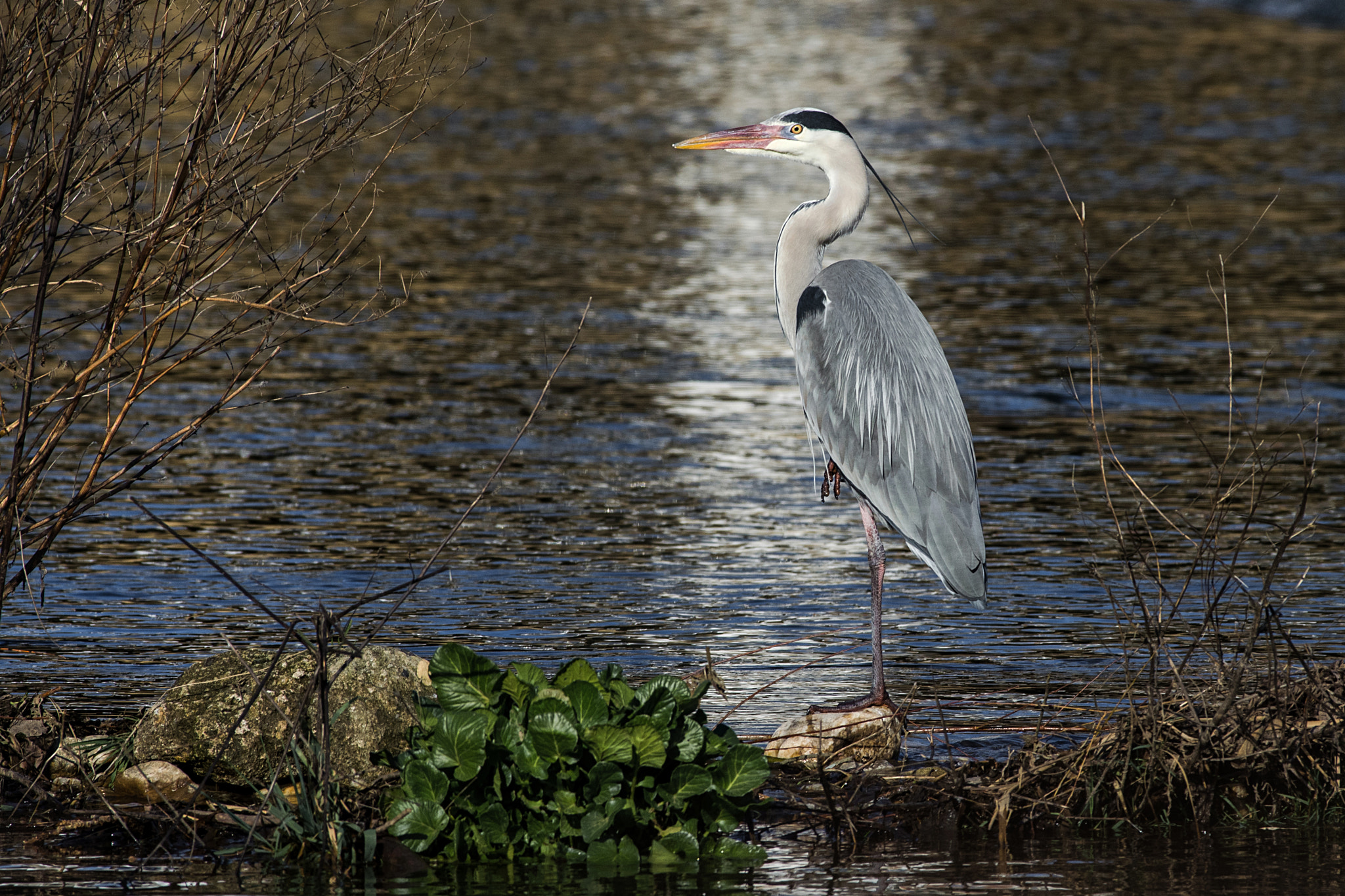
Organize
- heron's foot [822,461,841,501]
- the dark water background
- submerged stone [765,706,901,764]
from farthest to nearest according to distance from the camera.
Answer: the dark water background
heron's foot [822,461,841,501]
submerged stone [765,706,901,764]

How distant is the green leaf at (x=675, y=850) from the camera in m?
5.42

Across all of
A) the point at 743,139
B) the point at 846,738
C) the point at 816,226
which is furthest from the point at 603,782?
the point at 743,139

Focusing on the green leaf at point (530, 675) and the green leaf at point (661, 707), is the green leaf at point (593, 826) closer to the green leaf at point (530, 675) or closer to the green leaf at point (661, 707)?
the green leaf at point (661, 707)

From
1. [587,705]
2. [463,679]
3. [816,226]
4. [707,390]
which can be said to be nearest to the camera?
[587,705]

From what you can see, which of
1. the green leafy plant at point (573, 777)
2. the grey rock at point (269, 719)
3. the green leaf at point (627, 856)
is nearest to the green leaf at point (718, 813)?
the green leafy plant at point (573, 777)

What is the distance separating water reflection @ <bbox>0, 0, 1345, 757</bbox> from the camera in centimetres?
771

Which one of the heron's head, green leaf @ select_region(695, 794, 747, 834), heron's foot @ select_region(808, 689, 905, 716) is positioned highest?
the heron's head

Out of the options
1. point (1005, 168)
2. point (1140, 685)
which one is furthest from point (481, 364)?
point (1005, 168)

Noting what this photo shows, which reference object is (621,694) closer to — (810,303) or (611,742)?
(611,742)

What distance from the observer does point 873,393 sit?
22.0 ft

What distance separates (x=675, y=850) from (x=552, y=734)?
53cm

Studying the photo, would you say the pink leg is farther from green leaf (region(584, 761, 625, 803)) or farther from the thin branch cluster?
the thin branch cluster

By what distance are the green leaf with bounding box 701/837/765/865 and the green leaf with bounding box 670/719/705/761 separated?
27 cm

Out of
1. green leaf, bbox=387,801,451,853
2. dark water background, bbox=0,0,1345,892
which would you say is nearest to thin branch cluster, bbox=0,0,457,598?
dark water background, bbox=0,0,1345,892
